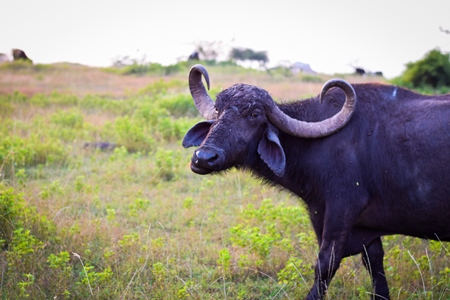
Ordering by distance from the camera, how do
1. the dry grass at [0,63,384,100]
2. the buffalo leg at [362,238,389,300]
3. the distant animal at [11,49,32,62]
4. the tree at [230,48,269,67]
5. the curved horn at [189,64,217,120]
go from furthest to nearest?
the tree at [230,48,269,67] < the dry grass at [0,63,384,100] < the distant animal at [11,49,32,62] < the curved horn at [189,64,217,120] < the buffalo leg at [362,238,389,300]

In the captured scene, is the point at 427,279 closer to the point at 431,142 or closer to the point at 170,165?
the point at 431,142

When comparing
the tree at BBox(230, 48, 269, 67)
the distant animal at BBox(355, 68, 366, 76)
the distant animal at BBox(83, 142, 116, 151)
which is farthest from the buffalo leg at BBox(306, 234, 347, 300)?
the tree at BBox(230, 48, 269, 67)

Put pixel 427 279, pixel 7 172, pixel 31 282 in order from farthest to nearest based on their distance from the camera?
pixel 7 172 → pixel 427 279 → pixel 31 282

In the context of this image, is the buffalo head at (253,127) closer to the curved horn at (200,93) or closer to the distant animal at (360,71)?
the curved horn at (200,93)

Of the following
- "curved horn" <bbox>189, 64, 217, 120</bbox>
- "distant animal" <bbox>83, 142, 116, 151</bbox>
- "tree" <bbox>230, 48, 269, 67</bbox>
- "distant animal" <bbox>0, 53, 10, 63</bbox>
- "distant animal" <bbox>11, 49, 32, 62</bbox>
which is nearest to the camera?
"curved horn" <bbox>189, 64, 217, 120</bbox>

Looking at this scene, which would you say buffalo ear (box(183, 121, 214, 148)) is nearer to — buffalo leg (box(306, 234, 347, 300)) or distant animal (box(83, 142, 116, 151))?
buffalo leg (box(306, 234, 347, 300))

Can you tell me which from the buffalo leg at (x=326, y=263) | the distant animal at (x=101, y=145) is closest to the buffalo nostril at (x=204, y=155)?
the buffalo leg at (x=326, y=263)

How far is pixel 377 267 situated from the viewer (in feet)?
14.2

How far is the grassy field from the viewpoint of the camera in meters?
4.17

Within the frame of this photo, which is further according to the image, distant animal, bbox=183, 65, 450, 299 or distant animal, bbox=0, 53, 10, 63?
distant animal, bbox=0, 53, 10, 63

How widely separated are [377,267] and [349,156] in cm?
112

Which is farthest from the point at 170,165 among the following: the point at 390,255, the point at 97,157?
the point at 390,255

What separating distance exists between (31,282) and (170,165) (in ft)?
13.6

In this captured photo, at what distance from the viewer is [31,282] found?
144 inches
